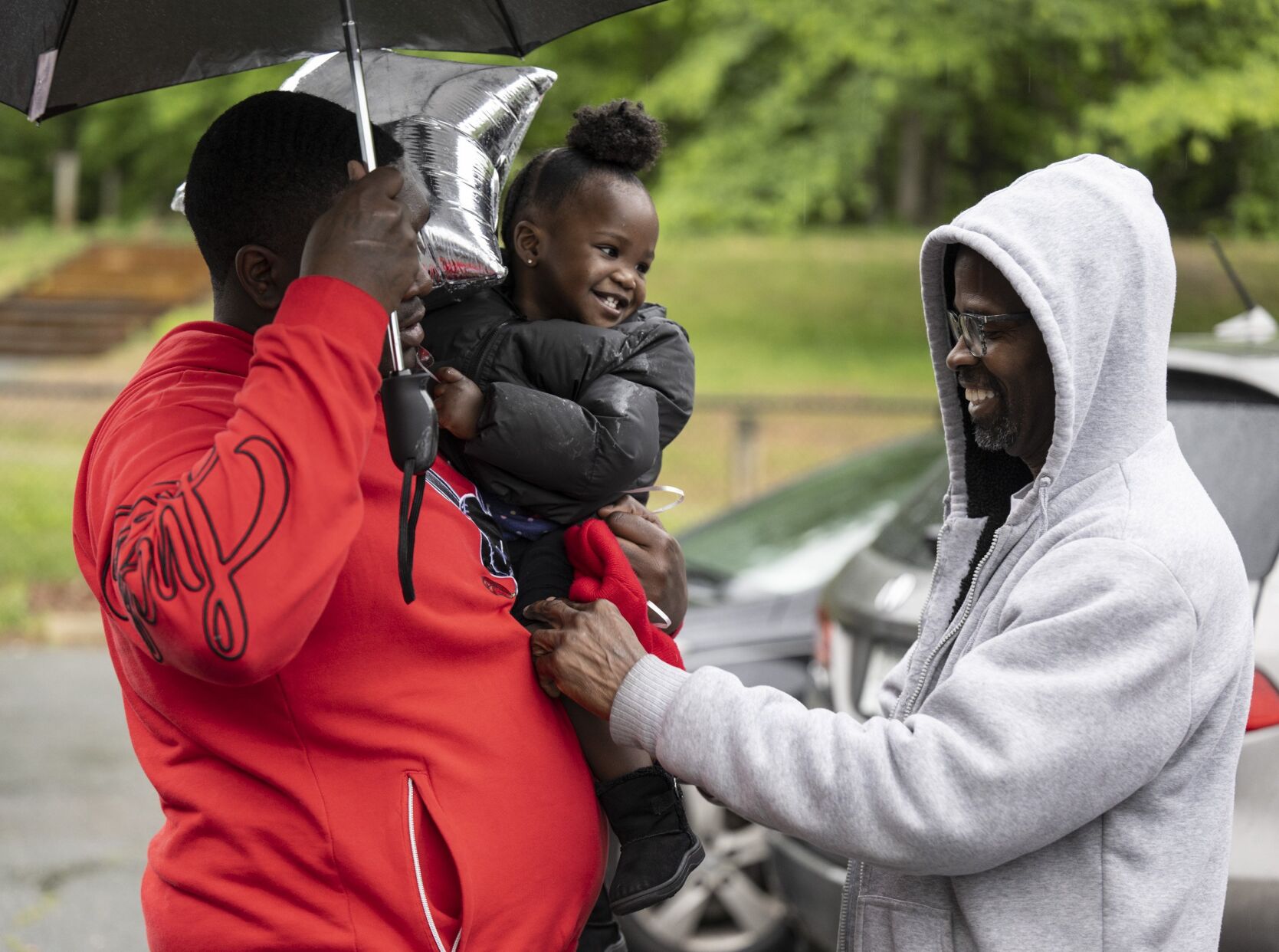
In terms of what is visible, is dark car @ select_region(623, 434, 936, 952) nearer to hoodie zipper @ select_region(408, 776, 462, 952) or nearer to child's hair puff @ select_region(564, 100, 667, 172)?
child's hair puff @ select_region(564, 100, 667, 172)

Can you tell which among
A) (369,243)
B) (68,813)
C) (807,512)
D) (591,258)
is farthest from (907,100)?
(369,243)

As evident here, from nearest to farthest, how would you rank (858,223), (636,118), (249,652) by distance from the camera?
(249,652) < (636,118) < (858,223)

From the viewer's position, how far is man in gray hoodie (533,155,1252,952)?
1.95m

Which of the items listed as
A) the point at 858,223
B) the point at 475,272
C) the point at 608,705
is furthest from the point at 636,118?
the point at 858,223

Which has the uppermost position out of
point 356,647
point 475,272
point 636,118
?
point 636,118

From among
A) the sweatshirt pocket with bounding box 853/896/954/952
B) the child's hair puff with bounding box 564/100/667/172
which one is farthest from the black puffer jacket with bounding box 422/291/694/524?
the sweatshirt pocket with bounding box 853/896/954/952

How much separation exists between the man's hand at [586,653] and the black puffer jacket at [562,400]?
223 mm

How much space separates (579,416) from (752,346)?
17.9m

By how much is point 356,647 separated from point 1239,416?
2.60 meters

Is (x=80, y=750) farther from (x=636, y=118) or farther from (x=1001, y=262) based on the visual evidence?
(x=1001, y=262)

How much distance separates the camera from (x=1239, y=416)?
3.65 meters

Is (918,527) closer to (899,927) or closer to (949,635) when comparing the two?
(949,635)

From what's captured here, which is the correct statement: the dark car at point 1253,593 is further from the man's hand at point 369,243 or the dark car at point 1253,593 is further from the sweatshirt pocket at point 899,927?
the man's hand at point 369,243

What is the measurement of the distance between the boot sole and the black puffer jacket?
24.1 inches
